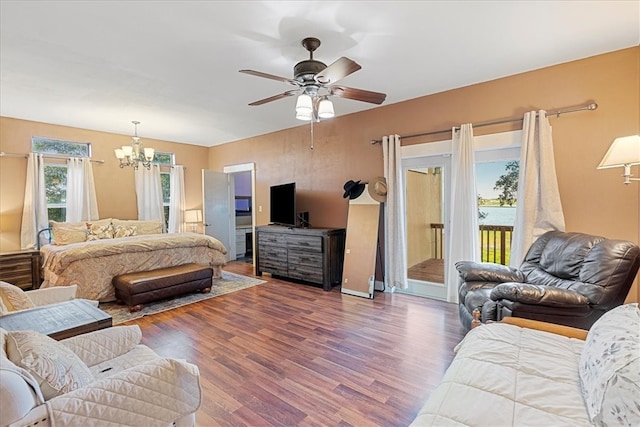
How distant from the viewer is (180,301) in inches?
163

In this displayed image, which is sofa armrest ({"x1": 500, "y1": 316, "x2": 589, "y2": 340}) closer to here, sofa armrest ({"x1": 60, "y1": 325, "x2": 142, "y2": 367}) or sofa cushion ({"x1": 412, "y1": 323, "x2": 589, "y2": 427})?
sofa cushion ({"x1": 412, "y1": 323, "x2": 589, "y2": 427})

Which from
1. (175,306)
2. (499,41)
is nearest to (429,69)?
(499,41)

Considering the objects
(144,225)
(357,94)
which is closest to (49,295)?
(357,94)

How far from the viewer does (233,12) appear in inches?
90.0

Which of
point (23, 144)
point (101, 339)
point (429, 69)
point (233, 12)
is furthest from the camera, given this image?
point (23, 144)

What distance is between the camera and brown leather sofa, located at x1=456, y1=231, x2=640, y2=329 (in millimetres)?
2186

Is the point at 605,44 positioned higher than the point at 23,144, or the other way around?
the point at 605,44

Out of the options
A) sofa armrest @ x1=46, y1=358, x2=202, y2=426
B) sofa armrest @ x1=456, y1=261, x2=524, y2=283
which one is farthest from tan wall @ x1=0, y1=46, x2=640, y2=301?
sofa armrest @ x1=46, y1=358, x2=202, y2=426

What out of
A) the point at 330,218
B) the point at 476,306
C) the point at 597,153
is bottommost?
the point at 476,306

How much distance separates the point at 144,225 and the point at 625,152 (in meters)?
6.69

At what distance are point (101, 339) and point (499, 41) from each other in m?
3.87

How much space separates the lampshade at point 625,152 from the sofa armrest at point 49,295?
4748 millimetres

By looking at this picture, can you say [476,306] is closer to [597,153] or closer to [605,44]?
[597,153]

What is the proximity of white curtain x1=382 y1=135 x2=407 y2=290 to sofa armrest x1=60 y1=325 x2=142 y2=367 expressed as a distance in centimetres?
334
